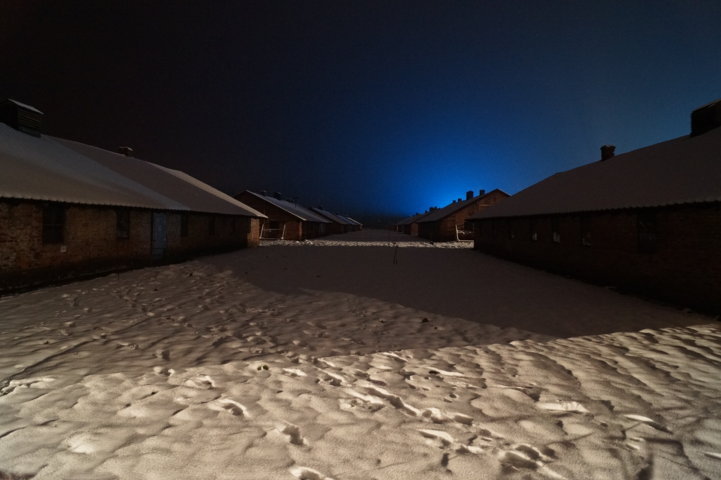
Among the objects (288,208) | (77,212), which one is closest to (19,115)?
(77,212)

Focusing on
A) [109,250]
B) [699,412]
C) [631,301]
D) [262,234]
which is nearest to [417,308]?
[699,412]

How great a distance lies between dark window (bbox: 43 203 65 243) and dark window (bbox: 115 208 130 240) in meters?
2.42

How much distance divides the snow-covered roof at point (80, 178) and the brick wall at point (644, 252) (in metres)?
18.2

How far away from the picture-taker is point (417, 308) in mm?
9156

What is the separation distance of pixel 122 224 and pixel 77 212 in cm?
228

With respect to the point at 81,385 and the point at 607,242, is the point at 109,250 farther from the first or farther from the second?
the point at 607,242

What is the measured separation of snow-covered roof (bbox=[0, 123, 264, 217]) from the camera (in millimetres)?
11328

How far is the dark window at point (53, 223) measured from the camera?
11.4 meters

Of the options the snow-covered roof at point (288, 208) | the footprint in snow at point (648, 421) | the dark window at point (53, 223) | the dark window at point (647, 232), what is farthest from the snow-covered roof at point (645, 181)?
the snow-covered roof at point (288, 208)

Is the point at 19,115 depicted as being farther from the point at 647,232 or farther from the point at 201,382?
the point at 647,232

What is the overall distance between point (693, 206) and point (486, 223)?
16.6 meters

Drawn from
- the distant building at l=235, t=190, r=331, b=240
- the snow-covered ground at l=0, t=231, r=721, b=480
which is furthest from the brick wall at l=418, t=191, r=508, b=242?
the snow-covered ground at l=0, t=231, r=721, b=480

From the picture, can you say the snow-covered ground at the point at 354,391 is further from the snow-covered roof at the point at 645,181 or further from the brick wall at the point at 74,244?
the snow-covered roof at the point at 645,181

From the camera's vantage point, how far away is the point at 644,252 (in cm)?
1080
